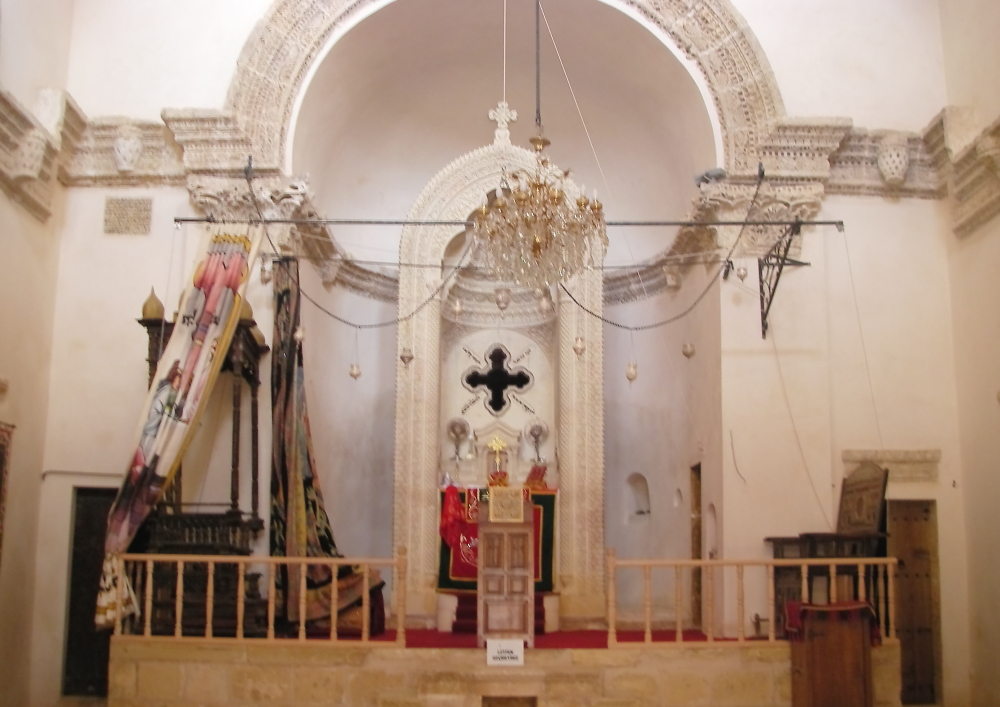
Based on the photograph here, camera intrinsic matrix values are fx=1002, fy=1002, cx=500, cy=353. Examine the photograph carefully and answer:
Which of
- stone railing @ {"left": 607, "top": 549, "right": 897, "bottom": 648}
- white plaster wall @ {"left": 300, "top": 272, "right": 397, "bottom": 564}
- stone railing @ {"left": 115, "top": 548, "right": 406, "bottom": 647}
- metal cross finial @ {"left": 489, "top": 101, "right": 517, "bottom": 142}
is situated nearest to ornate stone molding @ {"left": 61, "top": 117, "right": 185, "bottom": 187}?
white plaster wall @ {"left": 300, "top": 272, "right": 397, "bottom": 564}

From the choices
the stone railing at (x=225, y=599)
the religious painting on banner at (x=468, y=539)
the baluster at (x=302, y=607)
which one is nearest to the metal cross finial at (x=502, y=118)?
the religious painting on banner at (x=468, y=539)

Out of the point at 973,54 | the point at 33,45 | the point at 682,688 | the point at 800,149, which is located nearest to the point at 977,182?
the point at 973,54

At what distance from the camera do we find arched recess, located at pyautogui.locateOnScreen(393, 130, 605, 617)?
9.30 meters

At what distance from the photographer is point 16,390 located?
798cm

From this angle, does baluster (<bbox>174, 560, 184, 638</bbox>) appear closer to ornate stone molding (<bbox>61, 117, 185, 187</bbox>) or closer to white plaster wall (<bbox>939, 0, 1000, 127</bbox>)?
ornate stone molding (<bbox>61, 117, 185, 187</bbox>)

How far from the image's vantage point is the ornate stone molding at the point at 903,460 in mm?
8383

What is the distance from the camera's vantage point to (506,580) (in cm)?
704

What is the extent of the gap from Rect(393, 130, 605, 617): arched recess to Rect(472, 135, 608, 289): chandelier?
2.73 metres

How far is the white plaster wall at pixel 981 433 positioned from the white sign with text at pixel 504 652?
12.6ft

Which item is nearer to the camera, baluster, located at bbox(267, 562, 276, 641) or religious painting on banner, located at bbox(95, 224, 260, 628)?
baluster, located at bbox(267, 562, 276, 641)

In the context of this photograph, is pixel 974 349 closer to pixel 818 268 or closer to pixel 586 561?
pixel 818 268

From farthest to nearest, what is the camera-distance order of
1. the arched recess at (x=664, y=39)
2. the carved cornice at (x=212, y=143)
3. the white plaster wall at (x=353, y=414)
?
the white plaster wall at (x=353, y=414)
the arched recess at (x=664, y=39)
the carved cornice at (x=212, y=143)

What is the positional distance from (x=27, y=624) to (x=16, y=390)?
1.91 m

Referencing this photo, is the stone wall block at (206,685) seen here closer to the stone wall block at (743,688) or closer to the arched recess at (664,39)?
the stone wall block at (743,688)
